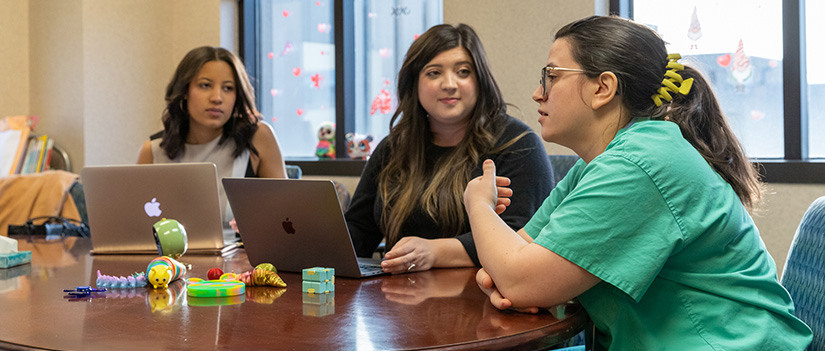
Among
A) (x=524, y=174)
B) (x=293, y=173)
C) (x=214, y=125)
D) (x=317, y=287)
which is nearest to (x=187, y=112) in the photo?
(x=214, y=125)

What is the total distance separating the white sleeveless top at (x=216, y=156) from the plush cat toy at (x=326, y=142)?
2.03m

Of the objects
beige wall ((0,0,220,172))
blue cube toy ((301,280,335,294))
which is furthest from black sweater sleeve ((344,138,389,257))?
beige wall ((0,0,220,172))

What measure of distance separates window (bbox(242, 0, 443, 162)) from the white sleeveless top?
1.91m

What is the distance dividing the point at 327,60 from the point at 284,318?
12.8ft

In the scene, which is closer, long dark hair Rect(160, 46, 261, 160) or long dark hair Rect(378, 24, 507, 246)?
long dark hair Rect(378, 24, 507, 246)

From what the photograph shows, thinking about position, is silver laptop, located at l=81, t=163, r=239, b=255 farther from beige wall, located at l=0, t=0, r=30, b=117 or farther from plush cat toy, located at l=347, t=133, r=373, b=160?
beige wall, located at l=0, t=0, r=30, b=117

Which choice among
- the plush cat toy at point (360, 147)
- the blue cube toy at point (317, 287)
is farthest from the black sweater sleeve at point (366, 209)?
the plush cat toy at point (360, 147)

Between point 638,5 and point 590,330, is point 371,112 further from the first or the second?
point 590,330

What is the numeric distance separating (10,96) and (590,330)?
430cm

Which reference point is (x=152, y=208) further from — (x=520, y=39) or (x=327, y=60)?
(x=327, y=60)

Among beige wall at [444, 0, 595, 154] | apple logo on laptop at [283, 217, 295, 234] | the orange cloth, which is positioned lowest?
the orange cloth

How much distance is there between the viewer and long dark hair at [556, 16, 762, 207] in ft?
4.14

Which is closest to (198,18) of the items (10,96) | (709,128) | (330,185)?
(10,96)

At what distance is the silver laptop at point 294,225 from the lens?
4.74 feet
